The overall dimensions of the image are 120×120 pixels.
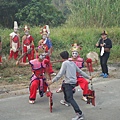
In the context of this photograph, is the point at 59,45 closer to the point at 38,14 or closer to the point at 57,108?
the point at 38,14

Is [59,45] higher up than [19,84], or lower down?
higher up

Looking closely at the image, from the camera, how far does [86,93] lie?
24.9ft

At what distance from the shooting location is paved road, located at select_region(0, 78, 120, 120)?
7070 millimetres

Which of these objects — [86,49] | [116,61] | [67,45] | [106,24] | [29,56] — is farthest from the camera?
[106,24]

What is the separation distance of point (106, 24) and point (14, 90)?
12502 mm

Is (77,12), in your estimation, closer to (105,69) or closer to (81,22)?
(81,22)

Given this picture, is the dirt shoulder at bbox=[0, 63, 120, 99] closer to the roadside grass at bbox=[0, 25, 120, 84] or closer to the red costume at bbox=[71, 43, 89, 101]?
the roadside grass at bbox=[0, 25, 120, 84]

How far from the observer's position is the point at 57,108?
25.2ft

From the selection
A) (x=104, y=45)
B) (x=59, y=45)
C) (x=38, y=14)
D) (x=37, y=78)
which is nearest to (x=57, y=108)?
(x=37, y=78)

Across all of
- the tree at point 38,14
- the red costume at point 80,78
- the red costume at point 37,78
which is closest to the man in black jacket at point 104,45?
the red costume at point 80,78

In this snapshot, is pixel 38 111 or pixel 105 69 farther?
pixel 105 69

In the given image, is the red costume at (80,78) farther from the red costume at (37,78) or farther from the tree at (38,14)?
the tree at (38,14)

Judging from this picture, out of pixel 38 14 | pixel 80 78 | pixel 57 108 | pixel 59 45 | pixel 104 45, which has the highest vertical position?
pixel 38 14

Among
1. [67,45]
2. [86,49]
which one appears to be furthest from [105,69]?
[67,45]
